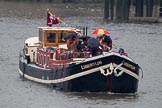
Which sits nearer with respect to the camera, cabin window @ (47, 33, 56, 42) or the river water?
the river water

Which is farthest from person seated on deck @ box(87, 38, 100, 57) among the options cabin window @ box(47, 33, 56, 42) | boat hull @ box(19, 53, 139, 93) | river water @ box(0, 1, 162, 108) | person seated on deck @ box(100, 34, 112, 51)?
cabin window @ box(47, 33, 56, 42)

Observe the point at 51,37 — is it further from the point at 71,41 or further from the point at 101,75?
the point at 101,75

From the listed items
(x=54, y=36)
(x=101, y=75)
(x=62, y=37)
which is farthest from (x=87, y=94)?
(x=54, y=36)

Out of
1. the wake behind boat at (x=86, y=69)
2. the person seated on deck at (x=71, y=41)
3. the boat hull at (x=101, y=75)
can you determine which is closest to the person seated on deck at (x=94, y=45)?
the wake behind boat at (x=86, y=69)

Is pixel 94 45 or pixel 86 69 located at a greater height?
pixel 94 45

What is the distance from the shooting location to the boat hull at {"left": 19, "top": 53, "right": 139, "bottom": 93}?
32719 millimetres

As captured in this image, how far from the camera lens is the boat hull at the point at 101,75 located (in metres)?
32.7

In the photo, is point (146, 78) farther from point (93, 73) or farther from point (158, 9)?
point (158, 9)

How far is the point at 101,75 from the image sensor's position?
32.9m

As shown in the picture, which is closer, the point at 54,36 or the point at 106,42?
the point at 106,42

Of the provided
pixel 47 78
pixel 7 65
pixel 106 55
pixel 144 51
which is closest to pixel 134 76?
pixel 106 55

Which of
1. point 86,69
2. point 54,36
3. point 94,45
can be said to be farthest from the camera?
point 54,36

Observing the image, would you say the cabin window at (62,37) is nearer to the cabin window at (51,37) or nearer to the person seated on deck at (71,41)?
the cabin window at (51,37)

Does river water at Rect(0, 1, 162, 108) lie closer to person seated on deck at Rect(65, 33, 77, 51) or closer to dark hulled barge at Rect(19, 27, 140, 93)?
dark hulled barge at Rect(19, 27, 140, 93)
